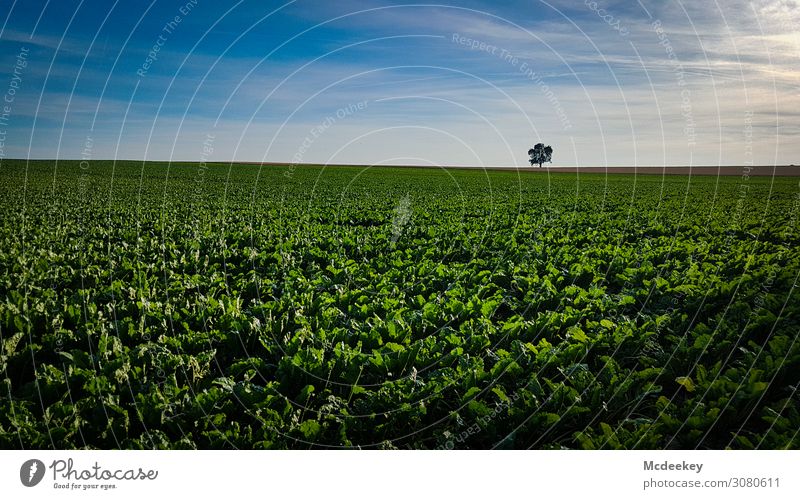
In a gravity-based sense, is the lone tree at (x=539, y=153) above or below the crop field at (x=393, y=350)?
above

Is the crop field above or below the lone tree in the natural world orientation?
below

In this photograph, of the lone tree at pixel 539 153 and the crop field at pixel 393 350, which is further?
the lone tree at pixel 539 153

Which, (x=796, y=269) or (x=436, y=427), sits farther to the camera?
(x=796, y=269)

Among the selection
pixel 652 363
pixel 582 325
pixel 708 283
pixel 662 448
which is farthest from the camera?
Answer: pixel 708 283

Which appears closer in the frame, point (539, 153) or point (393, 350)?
point (393, 350)

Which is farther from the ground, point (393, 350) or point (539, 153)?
point (539, 153)

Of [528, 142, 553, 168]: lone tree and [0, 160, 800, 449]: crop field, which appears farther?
[528, 142, 553, 168]: lone tree

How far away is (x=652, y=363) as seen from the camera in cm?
553
